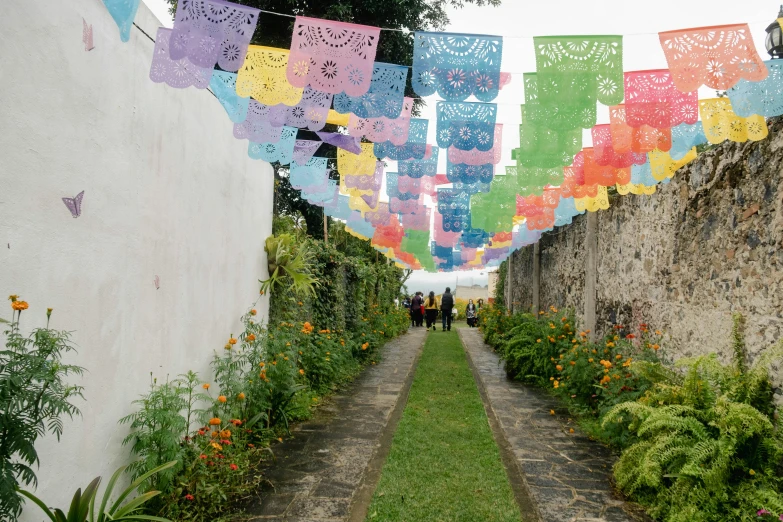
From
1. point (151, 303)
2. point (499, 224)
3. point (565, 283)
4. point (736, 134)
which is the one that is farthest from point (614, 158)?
point (565, 283)

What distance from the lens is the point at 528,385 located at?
7.71 meters

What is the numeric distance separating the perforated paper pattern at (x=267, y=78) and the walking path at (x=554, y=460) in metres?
3.09

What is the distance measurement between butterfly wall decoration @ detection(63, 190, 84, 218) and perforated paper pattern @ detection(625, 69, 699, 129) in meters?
3.18

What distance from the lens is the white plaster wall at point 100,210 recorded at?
2.03 m

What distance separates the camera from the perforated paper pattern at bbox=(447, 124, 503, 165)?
177 inches

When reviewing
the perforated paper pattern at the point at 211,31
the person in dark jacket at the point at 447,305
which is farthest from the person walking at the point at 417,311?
the perforated paper pattern at the point at 211,31

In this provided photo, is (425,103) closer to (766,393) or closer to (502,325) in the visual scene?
(502,325)

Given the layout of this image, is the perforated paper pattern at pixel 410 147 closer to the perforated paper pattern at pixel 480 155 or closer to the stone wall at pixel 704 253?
the perforated paper pattern at pixel 480 155

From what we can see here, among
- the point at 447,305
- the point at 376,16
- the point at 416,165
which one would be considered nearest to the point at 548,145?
the point at 416,165

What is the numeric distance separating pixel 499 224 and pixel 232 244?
4007 mm

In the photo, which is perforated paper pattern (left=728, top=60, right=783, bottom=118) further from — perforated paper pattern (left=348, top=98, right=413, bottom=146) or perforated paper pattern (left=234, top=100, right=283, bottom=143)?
perforated paper pattern (left=234, top=100, right=283, bottom=143)

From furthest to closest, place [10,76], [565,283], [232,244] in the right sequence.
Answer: [565,283] < [232,244] < [10,76]

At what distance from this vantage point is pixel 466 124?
3768mm

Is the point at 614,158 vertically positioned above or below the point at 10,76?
above
